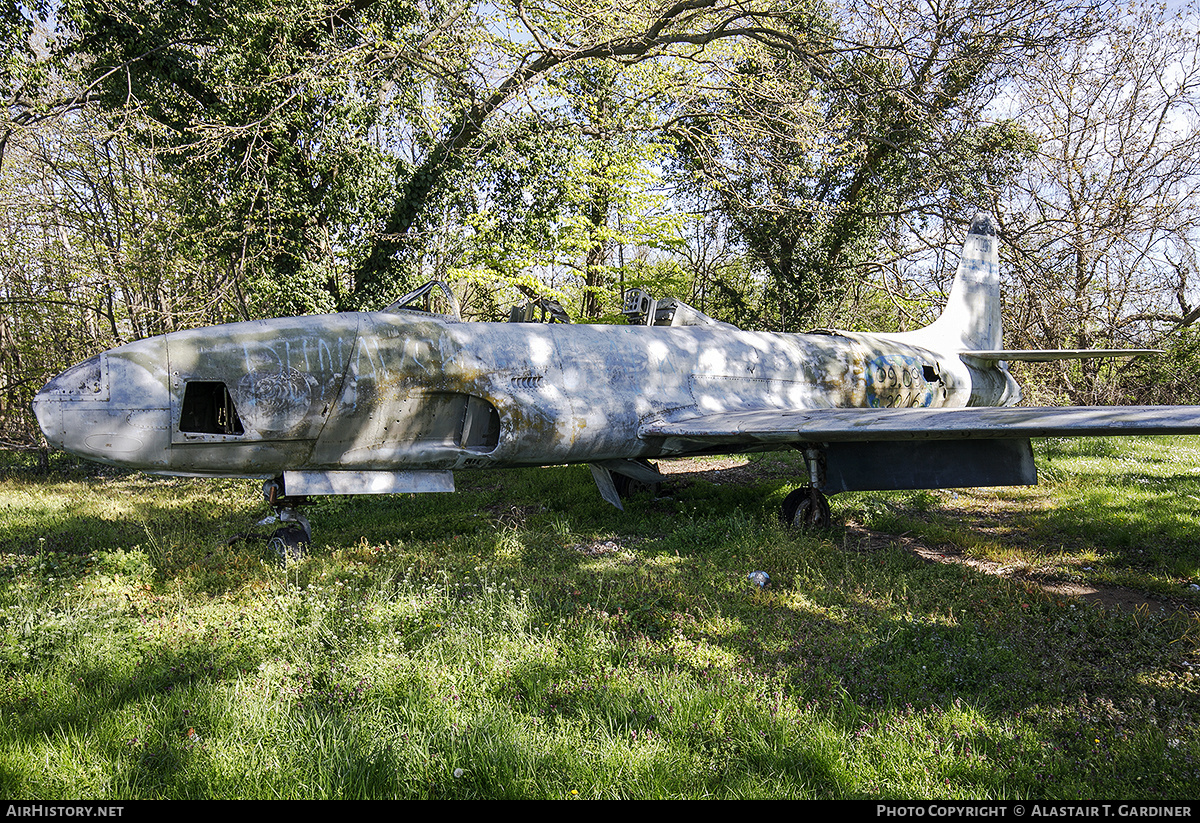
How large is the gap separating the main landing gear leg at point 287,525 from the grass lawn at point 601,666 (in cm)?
37

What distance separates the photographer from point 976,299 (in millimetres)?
13242

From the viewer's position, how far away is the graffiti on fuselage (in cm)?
1050

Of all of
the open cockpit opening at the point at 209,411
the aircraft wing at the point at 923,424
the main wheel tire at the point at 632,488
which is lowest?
the main wheel tire at the point at 632,488

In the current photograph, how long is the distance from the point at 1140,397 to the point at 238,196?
30229 millimetres

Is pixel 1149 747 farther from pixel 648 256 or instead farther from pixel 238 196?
pixel 648 256

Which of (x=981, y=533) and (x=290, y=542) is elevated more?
(x=290, y=542)

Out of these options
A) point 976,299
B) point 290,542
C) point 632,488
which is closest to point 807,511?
point 632,488

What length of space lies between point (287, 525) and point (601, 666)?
444 cm

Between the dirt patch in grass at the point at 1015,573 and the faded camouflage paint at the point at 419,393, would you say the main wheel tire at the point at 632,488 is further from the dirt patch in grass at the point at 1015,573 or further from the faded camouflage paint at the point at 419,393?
the dirt patch in grass at the point at 1015,573

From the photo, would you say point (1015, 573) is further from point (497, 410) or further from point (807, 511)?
point (497, 410)

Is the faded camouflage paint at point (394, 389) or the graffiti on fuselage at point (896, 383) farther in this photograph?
the graffiti on fuselage at point (896, 383)

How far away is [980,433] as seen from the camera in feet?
21.3

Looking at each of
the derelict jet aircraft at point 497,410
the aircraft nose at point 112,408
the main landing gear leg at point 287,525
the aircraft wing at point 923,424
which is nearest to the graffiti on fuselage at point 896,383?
the derelict jet aircraft at point 497,410

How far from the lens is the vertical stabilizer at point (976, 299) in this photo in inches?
509
